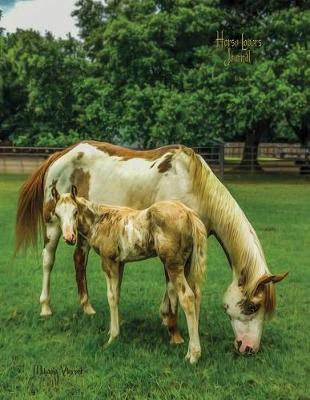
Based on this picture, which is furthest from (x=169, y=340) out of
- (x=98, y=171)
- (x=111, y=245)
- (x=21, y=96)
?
(x=21, y=96)

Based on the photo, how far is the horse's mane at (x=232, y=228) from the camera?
4.86 meters

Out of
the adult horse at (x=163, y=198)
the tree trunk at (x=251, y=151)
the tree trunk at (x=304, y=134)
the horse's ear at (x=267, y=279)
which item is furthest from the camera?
the tree trunk at (x=304, y=134)

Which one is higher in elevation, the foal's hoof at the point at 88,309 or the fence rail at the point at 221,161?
the foal's hoof at the point at 88,309

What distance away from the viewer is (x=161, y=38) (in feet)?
80.8

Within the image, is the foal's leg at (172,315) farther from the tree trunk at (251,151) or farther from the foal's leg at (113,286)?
the tree trunk at (251,151)

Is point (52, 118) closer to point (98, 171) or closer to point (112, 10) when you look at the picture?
point (112, 10)

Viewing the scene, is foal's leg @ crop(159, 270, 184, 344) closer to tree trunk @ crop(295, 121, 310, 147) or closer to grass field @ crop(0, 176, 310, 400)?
grass field @ crop(0, 176, 310, 400)

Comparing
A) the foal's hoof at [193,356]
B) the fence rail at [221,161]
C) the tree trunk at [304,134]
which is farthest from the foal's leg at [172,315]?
the tree trunk at [304,134]

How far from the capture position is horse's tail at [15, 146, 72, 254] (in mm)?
6512

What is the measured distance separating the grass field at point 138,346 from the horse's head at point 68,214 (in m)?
1.10

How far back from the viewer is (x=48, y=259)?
642 cm

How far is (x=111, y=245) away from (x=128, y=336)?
1.00m

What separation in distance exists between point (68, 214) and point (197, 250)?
1.17 metres

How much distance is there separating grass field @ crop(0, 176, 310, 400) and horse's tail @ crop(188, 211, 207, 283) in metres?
0.73
